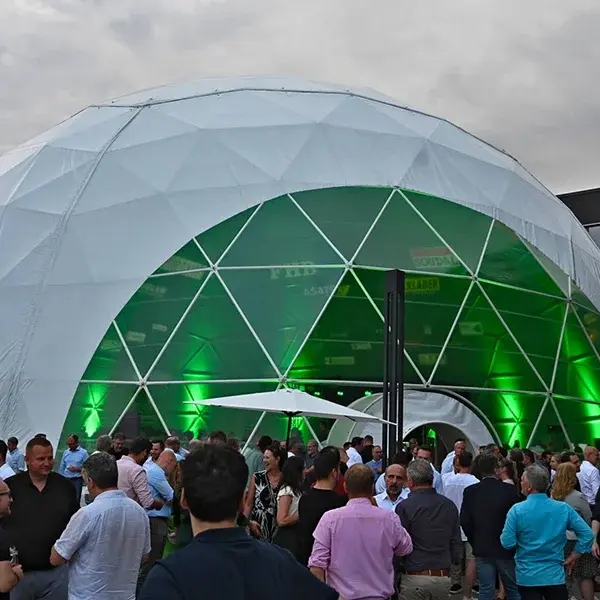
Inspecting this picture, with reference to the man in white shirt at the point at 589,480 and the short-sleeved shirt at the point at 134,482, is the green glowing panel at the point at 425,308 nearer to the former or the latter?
the man in white shirt at the point at 589,480

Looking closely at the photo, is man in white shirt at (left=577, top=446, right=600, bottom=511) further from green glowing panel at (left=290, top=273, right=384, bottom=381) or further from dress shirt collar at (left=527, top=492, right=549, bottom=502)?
green glowing panel at (left=290, top=273, right=384, bottom=381)

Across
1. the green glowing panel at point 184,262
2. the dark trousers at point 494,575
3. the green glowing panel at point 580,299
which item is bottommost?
the dark trousers at point 494,575

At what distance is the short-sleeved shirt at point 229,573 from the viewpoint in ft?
9.91

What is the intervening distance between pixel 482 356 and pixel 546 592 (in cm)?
1226

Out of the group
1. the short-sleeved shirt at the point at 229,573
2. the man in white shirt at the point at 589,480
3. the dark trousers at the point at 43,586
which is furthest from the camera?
the man in white shirt at the point at 589,480

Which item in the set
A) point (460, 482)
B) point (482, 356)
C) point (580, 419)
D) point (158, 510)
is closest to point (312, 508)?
point (158, 510)

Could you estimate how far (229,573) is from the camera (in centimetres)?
309

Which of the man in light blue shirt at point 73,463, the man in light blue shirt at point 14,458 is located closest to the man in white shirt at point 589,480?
the man in light blue shirt at point 73,463

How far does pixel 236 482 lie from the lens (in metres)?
3.28

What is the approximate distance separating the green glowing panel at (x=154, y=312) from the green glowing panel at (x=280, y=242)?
959 millimetres

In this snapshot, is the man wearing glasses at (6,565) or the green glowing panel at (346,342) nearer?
the man wearing glasses at (6,565)

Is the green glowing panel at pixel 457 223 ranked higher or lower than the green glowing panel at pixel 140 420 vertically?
higher

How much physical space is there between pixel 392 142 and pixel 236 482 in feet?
64.2

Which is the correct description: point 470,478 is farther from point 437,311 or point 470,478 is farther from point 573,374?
point 573,374
